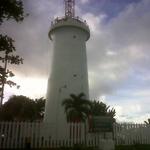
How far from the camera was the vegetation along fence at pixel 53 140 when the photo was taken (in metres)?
21.8

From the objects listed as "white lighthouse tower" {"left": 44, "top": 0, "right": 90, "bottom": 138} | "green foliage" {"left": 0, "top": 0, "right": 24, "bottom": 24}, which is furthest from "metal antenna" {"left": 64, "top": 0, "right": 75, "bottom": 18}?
"green foliage" {"left": 0, "top": 0, "right": 24, "bottom": 24}

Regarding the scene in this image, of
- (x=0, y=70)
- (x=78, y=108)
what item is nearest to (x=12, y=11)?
(x=0, y=70)

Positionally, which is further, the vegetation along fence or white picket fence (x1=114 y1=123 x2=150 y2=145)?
white picket fence (x1=114 y1=123 x2=150 y2=145)

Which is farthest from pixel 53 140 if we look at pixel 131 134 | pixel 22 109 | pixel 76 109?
pixel 22 109

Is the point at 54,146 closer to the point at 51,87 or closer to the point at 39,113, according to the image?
the point at 51,87

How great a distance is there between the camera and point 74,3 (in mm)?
35781

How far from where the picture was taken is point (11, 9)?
1409cm

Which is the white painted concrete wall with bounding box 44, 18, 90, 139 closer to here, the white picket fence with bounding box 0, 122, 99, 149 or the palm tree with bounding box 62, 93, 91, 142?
the palm tree with bounding box 62, 93, 91, 142

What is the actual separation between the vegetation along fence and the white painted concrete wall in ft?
21.2

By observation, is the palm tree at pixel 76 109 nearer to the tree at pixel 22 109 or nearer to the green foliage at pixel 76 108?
the green foliage at pixel 76 108

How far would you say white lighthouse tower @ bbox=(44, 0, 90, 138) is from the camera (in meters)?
31.5

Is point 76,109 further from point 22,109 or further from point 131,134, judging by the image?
point 22,109

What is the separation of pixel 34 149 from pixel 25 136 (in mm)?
1591

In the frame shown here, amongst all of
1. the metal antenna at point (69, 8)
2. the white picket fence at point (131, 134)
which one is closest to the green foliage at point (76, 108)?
the white picket fence at point (131, 134)
